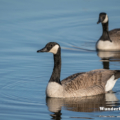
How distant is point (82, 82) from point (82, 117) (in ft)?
Answer: 6.40

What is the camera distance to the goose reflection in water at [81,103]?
11.2m

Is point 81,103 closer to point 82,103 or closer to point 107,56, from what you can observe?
point 82,103

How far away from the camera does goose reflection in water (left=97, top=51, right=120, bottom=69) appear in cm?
1555

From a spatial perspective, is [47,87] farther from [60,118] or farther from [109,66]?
[109,66]

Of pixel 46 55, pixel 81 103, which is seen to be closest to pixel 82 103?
pixel 81 103

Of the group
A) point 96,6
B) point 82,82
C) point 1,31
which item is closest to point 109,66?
point 82,82

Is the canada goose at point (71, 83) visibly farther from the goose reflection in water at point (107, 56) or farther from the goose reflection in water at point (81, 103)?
the goose reflection in water at point (107, 56)

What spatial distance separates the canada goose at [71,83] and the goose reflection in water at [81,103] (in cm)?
19

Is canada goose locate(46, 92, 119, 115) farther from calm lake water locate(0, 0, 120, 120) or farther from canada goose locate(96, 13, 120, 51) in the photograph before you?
canada goose locate(96, 13, 120, 51)

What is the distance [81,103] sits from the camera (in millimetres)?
11727

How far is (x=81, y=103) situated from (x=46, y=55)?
5295 mm

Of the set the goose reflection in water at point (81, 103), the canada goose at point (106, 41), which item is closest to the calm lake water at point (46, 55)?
the goose reflection in water at point (81, 103)

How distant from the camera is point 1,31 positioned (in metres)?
19.1

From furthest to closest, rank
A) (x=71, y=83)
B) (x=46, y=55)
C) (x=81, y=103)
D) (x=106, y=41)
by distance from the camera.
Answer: (x=106, y=41)
(x=46, y=55)
(x=71, y=83)
(x=81, y=103)
